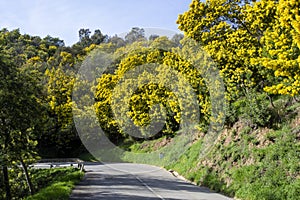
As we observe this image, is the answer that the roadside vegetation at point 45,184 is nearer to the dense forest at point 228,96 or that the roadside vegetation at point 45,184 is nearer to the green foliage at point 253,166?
the dense forest at point 228,96

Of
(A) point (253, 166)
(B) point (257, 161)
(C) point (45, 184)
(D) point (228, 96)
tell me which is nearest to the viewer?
(A) point (253, 166)

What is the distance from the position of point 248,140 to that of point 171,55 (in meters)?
9.82

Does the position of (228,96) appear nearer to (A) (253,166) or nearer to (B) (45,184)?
(A) (253,166)

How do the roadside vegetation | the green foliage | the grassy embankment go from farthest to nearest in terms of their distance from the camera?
the roadside vegetation
the grassy embankment
the green foliage

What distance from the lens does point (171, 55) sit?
81.6 ft

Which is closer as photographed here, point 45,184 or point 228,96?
point 228,96

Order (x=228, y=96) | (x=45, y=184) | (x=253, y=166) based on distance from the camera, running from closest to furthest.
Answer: (x=253, y=166), (x=228, y=96), (x=45, y=184)

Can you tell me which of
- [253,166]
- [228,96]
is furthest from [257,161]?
[228,96]

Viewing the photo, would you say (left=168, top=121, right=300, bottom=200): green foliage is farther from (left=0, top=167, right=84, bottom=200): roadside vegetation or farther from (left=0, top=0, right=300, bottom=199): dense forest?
(left=0, top=167, right=84, bottom=200): roadside vegetation

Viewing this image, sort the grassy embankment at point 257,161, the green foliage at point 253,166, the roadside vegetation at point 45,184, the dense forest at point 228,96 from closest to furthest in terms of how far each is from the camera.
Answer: the dense forest at point 228,96 < the green foliage at point 253,166 < the grassy embankment at point 257,161 < the roadside vegetation at point 45,184

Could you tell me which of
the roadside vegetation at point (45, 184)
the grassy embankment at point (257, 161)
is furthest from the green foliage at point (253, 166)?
the roadside vegetation at point (45, 184)

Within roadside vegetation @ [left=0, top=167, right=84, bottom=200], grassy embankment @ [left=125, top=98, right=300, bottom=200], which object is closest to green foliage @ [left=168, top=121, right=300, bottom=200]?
grassy embankment @ [left=125, top=98, right=300, bottom=200]

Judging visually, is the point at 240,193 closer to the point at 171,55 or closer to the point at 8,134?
the point at 8,134

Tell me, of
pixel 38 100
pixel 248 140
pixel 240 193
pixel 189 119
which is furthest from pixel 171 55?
pixel 240 193
